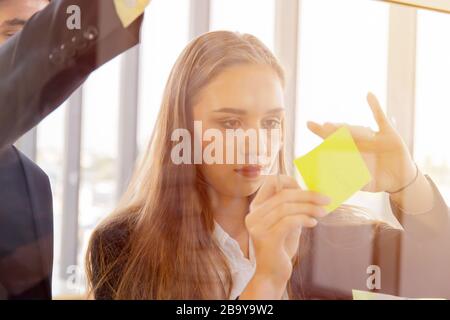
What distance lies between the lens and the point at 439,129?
1.41 m

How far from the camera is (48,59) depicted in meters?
1.17

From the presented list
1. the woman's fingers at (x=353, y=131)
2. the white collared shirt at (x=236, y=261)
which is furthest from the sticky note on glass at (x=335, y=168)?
the white collared shirt at (x=236, y=261)

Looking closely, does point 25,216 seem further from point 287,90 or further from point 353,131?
point 353,131

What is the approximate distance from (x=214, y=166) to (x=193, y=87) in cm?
18

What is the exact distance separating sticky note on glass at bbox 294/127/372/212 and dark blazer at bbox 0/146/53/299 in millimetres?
566

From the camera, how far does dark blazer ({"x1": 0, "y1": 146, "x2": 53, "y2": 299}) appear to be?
1.17 metres

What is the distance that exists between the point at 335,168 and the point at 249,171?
20cm

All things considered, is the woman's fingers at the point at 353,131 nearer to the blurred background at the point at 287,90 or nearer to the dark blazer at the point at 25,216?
the blurred background at the point at 287,90

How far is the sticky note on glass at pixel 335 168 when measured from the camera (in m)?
1.27

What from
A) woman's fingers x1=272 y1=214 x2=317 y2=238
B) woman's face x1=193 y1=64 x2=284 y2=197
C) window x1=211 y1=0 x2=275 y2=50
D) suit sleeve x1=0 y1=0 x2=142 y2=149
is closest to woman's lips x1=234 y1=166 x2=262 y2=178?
woman's face x1=193 y1=64 x2=284 y2=197

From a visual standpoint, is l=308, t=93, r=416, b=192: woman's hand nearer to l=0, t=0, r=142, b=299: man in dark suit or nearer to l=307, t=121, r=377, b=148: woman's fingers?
l=307, t=121, r=377, b=148: woman's fingers

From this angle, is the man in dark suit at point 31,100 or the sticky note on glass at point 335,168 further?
the sticky note on glass at point 335,168

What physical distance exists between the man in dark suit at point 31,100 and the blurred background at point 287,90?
0.02 m

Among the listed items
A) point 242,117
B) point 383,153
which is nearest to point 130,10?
point 242,117
